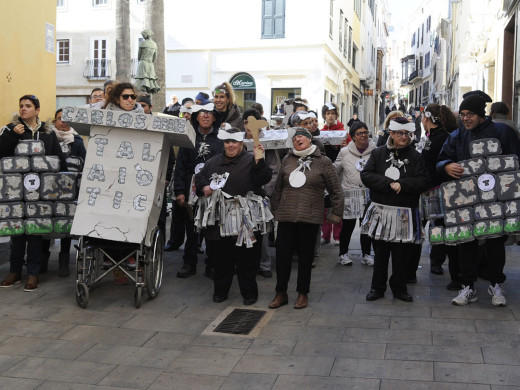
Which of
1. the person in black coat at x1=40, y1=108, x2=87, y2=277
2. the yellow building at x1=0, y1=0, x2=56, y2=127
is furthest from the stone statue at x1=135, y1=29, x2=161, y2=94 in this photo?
the person in black coat at x1=40, y1=108, x2=87, y2=277

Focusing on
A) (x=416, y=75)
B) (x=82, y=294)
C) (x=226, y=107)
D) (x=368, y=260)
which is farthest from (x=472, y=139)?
(x=416, y=75)

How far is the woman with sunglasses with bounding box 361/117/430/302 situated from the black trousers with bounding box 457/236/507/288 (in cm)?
46

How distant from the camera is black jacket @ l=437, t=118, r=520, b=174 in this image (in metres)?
6.33

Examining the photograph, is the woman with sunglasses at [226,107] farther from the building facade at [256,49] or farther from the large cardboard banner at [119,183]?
the building facade at [256,49]

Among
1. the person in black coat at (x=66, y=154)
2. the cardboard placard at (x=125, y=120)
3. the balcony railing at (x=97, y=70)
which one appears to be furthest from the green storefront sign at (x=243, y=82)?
the cardboard placard at (x=125, y=120)

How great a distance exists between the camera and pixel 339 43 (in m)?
32.2

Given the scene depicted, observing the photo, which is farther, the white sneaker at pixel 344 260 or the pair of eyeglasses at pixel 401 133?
the white sneaker at pixel 344 260

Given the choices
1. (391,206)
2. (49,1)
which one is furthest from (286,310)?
(49,1)

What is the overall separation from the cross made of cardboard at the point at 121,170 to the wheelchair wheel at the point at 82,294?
1.54ft

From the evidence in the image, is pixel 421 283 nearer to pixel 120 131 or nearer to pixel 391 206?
pixel 391 206

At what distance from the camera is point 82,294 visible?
6.36 m

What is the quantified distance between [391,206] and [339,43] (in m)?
26.7

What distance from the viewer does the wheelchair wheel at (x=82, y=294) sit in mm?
6309

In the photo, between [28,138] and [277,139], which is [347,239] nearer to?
[277,139]
